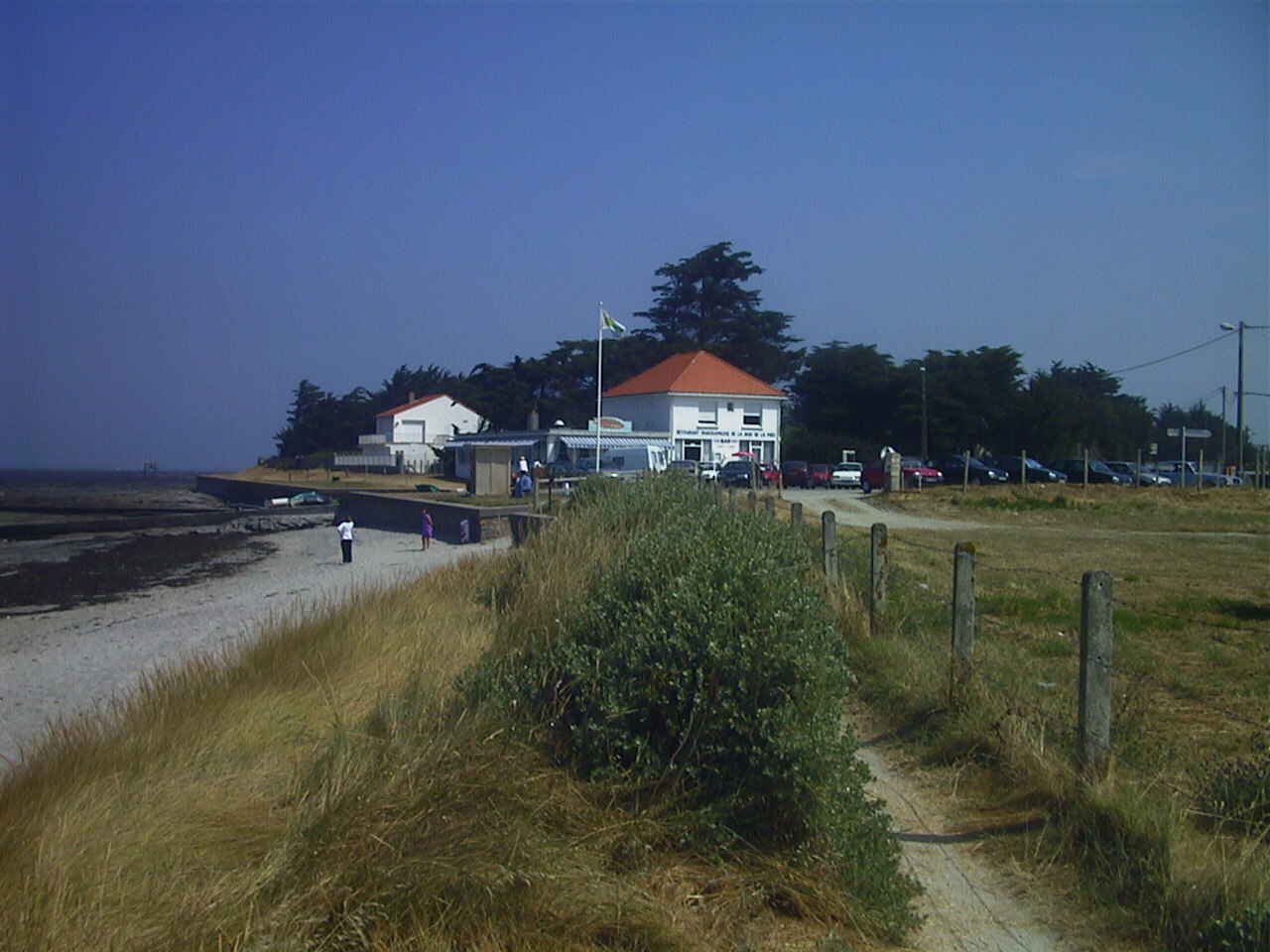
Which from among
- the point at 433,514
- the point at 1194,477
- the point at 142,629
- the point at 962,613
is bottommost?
the point at 142,629

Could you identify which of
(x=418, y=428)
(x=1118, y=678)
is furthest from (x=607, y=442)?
(x=1118, y=678)

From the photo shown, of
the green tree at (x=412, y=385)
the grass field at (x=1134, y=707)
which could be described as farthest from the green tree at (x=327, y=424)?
the grass field at (x=1134, y=707)

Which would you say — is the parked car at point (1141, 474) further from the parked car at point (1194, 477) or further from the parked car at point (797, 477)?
the parked car at point (797, 477)

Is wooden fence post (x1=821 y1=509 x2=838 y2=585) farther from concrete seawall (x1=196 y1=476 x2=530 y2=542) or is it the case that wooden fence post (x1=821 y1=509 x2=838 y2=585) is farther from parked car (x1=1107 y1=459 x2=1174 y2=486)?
parked car (x1=1107 y1=459 x2=1174 y2=486)

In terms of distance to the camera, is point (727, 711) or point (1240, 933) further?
point (727, 711)

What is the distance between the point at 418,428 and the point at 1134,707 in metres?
80.1

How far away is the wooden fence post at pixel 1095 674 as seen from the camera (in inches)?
210

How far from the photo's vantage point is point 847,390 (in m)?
71.5

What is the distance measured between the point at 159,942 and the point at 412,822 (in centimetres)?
90

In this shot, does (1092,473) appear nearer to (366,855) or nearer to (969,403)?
(969,403)

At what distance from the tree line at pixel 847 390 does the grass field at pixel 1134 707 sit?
159 feet

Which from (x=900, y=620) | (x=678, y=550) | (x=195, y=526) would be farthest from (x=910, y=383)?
(x=678, y=550)

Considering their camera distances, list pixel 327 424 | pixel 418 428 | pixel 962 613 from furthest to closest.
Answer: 1. pixel 327 424
2. pixel 418 428
3. pixel 962 613

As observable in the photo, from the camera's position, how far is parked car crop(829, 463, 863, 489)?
5103 centimetres
